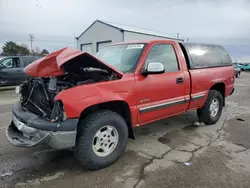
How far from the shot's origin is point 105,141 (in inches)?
119

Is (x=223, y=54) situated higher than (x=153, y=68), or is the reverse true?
(x=223, y=54)

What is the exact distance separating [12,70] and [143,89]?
364 inches

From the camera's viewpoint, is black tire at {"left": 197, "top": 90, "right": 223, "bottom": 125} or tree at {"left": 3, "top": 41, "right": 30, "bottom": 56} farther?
tree at {"left": 3, "top": 41, "right": 30, "bottom": 56}

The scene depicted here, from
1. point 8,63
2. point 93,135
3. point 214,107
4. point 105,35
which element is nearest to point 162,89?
point 93,135

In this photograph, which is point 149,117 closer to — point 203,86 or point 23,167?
point 203,86

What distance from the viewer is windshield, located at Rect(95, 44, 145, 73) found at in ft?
11.2

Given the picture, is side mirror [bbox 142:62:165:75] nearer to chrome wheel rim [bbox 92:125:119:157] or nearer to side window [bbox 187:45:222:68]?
chrome wheel rim [bbox 92:125:119:157]

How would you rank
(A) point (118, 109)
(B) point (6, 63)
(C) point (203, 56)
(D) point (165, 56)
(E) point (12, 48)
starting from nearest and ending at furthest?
(A) point (118, 109) → (D) point (165, 56) → (C) point (203, 56) → (B) point (6, 63) → (E) point (12, 48)

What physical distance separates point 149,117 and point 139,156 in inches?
25.8

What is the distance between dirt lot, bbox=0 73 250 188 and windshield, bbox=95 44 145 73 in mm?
1441

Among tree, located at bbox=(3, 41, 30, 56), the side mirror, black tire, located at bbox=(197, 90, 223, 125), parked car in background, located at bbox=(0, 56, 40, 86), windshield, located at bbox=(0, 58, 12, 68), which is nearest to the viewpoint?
the side mirror

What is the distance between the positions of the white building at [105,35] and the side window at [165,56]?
656 inches

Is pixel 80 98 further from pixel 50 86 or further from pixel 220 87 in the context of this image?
pixel 220 87

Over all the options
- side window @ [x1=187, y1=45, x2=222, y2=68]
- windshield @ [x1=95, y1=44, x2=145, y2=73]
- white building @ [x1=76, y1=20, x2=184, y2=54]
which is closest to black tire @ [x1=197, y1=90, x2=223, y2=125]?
side window @ [x1=187, y1=45, x2=222, y2=68]
